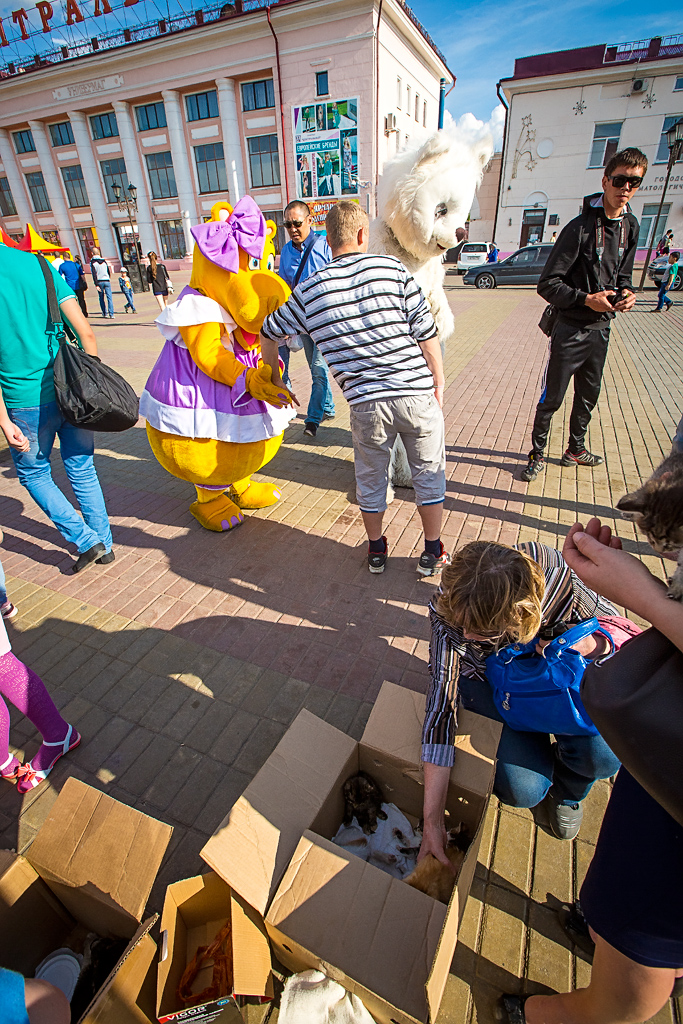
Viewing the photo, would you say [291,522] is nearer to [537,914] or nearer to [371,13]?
[537,914]

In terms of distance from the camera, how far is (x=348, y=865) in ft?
4.56

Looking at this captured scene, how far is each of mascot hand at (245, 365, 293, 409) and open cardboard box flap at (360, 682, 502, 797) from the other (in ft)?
6.37

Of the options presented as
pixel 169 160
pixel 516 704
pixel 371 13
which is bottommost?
pixel 516 704

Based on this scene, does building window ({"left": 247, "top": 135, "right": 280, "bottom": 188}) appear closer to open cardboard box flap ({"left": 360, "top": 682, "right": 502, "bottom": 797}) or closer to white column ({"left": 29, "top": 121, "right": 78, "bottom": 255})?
white column ({"left": 29, "top": 121, "right": 78, "bottom": 255})

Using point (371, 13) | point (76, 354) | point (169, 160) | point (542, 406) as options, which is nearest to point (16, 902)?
point (76, 354)

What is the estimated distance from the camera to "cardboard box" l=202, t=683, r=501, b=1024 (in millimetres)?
1229

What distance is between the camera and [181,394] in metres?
3.10

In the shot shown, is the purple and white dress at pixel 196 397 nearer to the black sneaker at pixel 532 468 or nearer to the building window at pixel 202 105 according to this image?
the black sneaker at pixel 532 468

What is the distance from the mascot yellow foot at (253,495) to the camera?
13.3ft

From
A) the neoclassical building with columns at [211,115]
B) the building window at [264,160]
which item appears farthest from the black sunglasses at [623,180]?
the building window at [264,160]

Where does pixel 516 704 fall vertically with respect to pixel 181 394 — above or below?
below

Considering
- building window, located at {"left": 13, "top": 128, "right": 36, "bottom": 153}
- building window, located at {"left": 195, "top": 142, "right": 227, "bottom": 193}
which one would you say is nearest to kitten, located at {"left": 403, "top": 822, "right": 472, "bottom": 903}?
building window, located at {"left": 195, "top": 142, "right": 227, "bottom": 193}

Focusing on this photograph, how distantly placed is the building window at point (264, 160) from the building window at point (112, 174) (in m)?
8.76

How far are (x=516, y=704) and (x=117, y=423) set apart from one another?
2.67 metres
